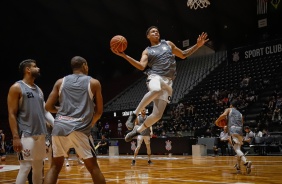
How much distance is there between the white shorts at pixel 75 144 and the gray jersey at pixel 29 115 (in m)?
0.77

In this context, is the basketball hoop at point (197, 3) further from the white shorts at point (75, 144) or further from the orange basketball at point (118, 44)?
the white shorts at point (75, 144)

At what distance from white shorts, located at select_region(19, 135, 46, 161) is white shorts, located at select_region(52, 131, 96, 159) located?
2.18ft

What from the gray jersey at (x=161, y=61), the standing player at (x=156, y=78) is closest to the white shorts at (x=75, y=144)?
the standing player at (x=156, y=78)

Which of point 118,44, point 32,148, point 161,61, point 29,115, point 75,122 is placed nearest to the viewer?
point 75,122

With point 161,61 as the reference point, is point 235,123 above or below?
below

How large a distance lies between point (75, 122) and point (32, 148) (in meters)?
0.99

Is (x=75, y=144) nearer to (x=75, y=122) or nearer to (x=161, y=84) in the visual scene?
(x=75, y=122)

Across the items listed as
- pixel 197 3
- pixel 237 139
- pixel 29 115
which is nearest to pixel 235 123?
pixel 237 139

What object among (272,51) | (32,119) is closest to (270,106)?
(272,51)

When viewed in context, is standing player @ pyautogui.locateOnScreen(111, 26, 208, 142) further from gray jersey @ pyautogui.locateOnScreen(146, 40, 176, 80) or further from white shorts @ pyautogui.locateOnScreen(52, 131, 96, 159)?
white shorts @ pyautogui.locateOnScreen(52, 131, 96, 159)

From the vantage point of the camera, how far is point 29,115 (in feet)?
16.5

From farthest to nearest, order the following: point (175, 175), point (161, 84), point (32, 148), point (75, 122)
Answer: point (175, 175), point (161, 84), point (32, 148), point (75, 122)

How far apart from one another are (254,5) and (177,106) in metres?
8.56

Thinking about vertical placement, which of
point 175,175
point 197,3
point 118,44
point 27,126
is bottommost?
point 175,175
